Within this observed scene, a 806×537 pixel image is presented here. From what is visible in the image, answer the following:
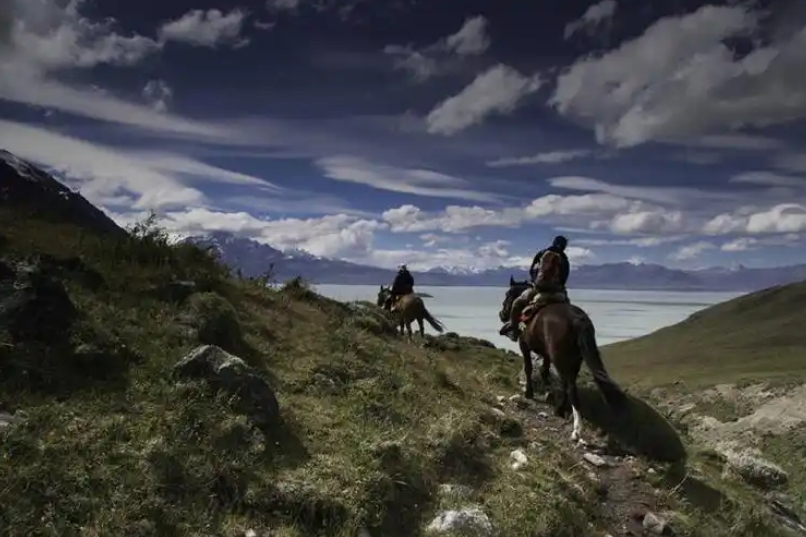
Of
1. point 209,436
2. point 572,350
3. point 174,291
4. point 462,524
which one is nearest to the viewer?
point 462,524

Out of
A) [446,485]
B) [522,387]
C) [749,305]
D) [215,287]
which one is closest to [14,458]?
[446,485]

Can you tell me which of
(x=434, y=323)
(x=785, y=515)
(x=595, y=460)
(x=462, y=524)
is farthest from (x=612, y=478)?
(x=434, y=323)

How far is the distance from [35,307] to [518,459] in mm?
8312

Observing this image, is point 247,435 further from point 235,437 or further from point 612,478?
point 612,478

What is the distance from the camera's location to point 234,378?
954 centimetres

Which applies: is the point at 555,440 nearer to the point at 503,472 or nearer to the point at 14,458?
the point at 503,472

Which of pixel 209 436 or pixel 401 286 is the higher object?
pixel 401 286

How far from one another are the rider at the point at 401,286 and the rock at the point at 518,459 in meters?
17.6

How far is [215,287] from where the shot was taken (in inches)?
585

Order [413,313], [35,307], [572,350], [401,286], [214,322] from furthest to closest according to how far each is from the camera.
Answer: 1. [401,286]
2. [413,313]
3. [572,350]
4. [214,322]
5. [35,307]

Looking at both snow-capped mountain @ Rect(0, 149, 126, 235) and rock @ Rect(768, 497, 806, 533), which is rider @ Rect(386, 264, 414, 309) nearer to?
snow-capped mountain @ Rect(0, 149, 126, 235)

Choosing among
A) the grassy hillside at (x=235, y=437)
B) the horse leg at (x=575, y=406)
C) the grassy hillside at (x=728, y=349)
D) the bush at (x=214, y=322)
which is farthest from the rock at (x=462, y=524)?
the grassy hillside at (x=728, y=349)

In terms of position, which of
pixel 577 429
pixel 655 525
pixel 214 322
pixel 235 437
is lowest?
pixel 655 525

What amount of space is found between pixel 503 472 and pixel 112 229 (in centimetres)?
1124
